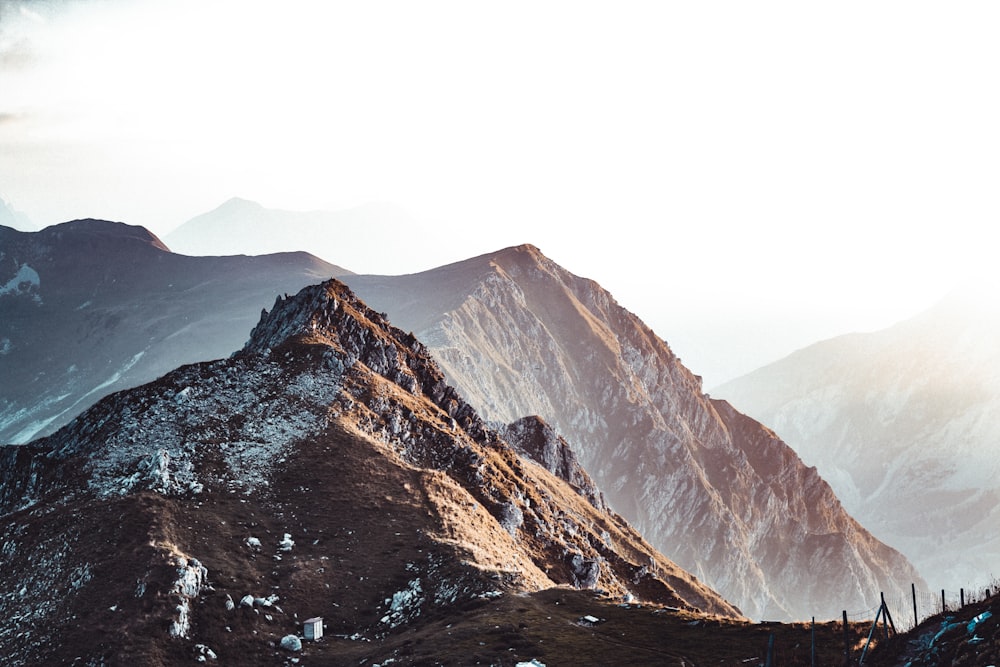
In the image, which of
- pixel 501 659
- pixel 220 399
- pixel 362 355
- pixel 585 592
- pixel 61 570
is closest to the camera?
pixel 501 659

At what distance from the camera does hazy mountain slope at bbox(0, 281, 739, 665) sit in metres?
75.9

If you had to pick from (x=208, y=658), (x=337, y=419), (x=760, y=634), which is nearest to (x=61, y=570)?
(x=208, y=658)

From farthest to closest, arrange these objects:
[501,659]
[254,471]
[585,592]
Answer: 1. [254,471]
2. [585,592]
3. [501,659]

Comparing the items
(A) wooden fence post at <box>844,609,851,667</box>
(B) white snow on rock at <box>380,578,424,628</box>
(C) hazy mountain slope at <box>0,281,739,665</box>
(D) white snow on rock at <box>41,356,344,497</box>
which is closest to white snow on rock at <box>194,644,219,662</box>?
(C) hazy mountain slope at <box>0,281,739,665</box>

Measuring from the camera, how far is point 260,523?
93438 millimetres

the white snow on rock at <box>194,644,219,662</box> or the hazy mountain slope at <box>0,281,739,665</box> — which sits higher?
the hazy mountain slope at <box>0,281,739,665</box>

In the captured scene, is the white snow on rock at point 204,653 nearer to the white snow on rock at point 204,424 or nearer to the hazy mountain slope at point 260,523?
the hazy mountain slope at point 260,523

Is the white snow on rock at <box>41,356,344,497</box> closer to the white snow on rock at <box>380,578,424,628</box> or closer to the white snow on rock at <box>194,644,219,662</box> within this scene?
the white snow on rock at <box>194,644,219,662</box>

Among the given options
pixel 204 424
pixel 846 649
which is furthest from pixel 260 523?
pixel 846 649

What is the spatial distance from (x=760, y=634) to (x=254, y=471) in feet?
208

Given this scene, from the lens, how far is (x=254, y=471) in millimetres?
102250

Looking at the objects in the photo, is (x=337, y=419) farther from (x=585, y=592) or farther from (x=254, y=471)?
(x=585, y=592)

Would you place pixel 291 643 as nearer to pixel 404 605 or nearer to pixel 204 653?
pixel 204 653

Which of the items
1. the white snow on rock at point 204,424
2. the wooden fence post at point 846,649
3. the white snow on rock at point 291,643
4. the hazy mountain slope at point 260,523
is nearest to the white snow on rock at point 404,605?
the hazy mountain slope at point 260,523
